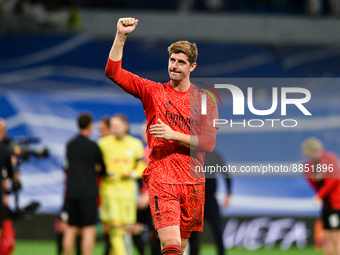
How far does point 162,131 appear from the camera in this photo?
147 inches

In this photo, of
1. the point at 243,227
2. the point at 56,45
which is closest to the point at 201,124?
the point at 243,227

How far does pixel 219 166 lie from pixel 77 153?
2033mm

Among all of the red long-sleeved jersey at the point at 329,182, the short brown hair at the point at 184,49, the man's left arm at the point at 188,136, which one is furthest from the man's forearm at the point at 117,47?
the red long-sleeved jersey at the point at 329,182

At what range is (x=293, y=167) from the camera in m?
10.8

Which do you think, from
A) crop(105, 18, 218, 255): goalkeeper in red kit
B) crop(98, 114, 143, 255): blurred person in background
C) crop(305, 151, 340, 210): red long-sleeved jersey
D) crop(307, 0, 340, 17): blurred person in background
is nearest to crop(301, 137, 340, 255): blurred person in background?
crop(305, 151, 340, 210): red long-sleeved jersey

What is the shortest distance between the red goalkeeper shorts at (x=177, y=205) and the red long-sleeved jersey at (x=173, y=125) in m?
0.06

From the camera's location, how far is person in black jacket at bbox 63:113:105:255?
6578 millimetres

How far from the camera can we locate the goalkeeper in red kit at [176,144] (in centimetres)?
389

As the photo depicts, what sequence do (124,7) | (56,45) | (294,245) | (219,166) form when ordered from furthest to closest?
(124,7), (56,45), (294,245), (219,166)

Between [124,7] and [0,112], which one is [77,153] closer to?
[0,112]

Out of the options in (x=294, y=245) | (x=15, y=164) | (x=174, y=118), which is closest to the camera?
(x=174, y=118)

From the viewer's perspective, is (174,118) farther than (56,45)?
No

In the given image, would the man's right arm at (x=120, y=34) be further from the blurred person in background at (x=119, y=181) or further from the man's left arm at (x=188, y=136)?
the blurred person in background at (x=119, y=181)

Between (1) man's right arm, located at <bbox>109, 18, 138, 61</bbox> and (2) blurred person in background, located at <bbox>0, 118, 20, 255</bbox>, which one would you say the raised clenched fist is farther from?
(2) blurred person in background, located at <bbox>0, 118, 20, 255</bbox>
